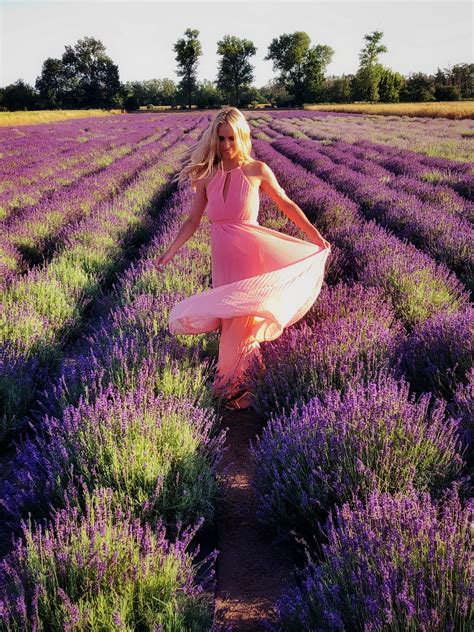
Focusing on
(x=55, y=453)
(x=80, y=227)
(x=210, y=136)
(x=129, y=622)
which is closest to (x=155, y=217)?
(x=80, y=227)

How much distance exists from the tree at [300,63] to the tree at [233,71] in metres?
6.85

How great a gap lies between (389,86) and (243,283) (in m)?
85.8

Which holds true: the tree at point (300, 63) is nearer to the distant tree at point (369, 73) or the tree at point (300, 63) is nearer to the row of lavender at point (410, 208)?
the distant tree at point (369, 73)

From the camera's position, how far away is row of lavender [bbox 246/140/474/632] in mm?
1444

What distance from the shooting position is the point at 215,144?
10.1ft

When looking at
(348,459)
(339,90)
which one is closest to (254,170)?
(348,459)

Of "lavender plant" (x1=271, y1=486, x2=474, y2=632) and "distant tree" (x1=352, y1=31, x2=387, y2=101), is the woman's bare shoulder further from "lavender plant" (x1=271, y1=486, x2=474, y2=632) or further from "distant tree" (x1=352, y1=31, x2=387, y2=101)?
"distant tree" (x1=352, y1=31, x2=387, y2=101)

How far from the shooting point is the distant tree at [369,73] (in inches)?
2982

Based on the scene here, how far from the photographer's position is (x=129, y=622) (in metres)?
1.59

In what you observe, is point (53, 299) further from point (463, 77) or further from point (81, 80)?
point (463, 77)

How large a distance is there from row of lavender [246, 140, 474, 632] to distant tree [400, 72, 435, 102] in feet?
235

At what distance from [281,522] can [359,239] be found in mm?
4349

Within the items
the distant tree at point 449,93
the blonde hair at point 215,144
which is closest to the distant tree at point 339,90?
the distant tree at point 449,93

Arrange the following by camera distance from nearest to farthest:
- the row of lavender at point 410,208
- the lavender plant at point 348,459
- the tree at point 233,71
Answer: the lavender plant at point 348,459
the row of lavender at point 410,208
the tree at point 233,71
